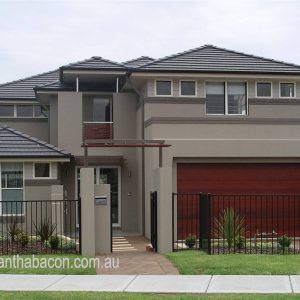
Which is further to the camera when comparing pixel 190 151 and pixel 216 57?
pixel 216 57

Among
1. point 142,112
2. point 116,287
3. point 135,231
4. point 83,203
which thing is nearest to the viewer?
point 116,287

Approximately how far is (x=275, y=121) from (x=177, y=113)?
10.9 ft

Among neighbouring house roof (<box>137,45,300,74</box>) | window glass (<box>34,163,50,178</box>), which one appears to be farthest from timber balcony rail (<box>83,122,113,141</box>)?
neighbouring house roof (<box>137,45,300,74</box>)

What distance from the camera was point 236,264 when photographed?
1292 cm

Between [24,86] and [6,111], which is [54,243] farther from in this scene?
[24,86]

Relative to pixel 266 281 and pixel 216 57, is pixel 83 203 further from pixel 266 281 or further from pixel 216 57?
pixel 216 57

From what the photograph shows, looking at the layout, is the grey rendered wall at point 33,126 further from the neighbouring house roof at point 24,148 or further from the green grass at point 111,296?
the green grass at point 111,296

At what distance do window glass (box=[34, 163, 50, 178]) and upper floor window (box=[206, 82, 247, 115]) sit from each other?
5.88 metres

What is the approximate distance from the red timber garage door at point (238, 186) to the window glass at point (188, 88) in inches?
94.9

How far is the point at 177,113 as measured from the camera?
21328 mm

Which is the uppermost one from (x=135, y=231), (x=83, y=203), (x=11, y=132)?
(x=11, y=132)

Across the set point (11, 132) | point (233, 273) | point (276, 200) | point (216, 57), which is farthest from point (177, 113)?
point (233, 273)

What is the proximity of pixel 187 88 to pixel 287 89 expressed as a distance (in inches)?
139

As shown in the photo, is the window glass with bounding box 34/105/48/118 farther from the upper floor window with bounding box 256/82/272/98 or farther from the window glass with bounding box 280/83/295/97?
the window glass with bounding box 280/83/295/97
